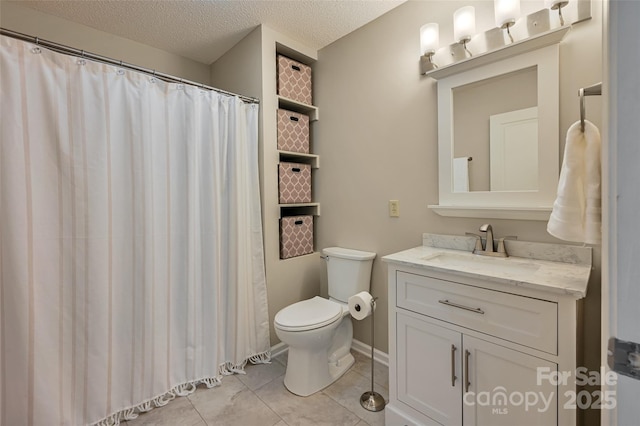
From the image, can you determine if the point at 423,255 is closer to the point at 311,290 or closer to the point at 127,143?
the point at 311,290

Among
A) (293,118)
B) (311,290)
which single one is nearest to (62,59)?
(293,118)

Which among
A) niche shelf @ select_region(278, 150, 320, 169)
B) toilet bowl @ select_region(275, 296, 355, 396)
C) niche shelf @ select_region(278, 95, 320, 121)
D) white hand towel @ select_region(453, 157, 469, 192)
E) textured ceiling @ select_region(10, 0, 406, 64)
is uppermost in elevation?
textured ceiling @ select_region(10, 0, 406, 64)

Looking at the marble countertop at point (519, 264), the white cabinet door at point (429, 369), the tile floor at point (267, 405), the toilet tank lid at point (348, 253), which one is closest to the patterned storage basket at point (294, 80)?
the toilet tank lid at point (348, 253)

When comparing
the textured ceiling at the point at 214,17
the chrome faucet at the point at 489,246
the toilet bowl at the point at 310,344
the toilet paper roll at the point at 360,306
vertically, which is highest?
the textured ceiling at the point at 214,17

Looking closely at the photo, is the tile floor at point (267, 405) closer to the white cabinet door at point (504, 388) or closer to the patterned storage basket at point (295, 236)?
the white cabinet door at point (504, 388)

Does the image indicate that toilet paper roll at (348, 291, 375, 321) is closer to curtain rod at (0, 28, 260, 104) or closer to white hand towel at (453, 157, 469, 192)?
white hand towel at (453, 157, 469, 192)

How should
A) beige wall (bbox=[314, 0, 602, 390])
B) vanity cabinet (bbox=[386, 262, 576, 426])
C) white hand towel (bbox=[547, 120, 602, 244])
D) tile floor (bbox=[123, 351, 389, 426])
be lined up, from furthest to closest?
beige wall (bbox=[314, 0, 602, 390]) < tile floor (bbox=[123, 351, 389, 426]) < vanity cabinet (bbox=[386, 262, 576, 426]) < white hand towel (bbox=[547, 120, 602, 244])

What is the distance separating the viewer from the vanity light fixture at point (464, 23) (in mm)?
1461

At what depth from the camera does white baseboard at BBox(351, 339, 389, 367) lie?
1.99 m

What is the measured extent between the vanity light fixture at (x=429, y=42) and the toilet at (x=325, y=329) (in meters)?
1.26

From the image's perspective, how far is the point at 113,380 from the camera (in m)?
1.48

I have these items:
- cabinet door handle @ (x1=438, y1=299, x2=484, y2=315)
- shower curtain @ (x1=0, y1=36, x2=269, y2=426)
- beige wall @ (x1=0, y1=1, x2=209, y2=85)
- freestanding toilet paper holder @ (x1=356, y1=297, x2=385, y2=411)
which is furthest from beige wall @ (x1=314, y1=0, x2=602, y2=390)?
beige wall @ (x1=0, y1=1, x2=209, y2=85)

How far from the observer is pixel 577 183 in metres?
0.94

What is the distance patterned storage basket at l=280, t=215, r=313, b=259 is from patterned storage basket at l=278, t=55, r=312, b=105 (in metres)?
0.96
